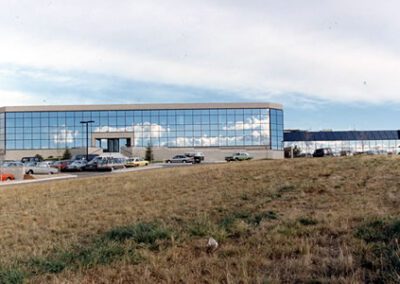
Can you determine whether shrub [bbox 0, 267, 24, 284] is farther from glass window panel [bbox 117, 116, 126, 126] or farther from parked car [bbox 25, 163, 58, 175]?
glass window panel [bbox 117, 116, 126, 126]

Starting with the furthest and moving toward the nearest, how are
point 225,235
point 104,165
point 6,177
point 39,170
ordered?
point 104,165 < point 39,170 < point 6,177 < point 225,235

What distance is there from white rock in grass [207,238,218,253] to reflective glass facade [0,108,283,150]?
79460 mm

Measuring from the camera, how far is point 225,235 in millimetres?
7348

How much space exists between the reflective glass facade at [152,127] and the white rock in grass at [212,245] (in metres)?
79.5

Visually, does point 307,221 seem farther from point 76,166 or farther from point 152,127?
point 152,127

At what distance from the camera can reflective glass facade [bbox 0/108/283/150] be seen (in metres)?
86.6

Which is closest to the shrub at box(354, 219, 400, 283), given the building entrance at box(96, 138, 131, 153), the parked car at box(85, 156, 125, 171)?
the parked car at box(85, 156, 125, 171)

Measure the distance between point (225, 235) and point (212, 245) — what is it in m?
0.66

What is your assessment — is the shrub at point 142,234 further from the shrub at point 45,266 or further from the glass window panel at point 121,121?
the glass window panel at point 121,121

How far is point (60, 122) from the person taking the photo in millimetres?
87188

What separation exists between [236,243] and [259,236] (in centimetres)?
43

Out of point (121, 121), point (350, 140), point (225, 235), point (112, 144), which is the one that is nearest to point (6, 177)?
point (225, 235)

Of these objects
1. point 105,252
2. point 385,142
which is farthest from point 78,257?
point 385,142

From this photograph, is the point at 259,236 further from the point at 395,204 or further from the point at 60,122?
the point at 60,122
